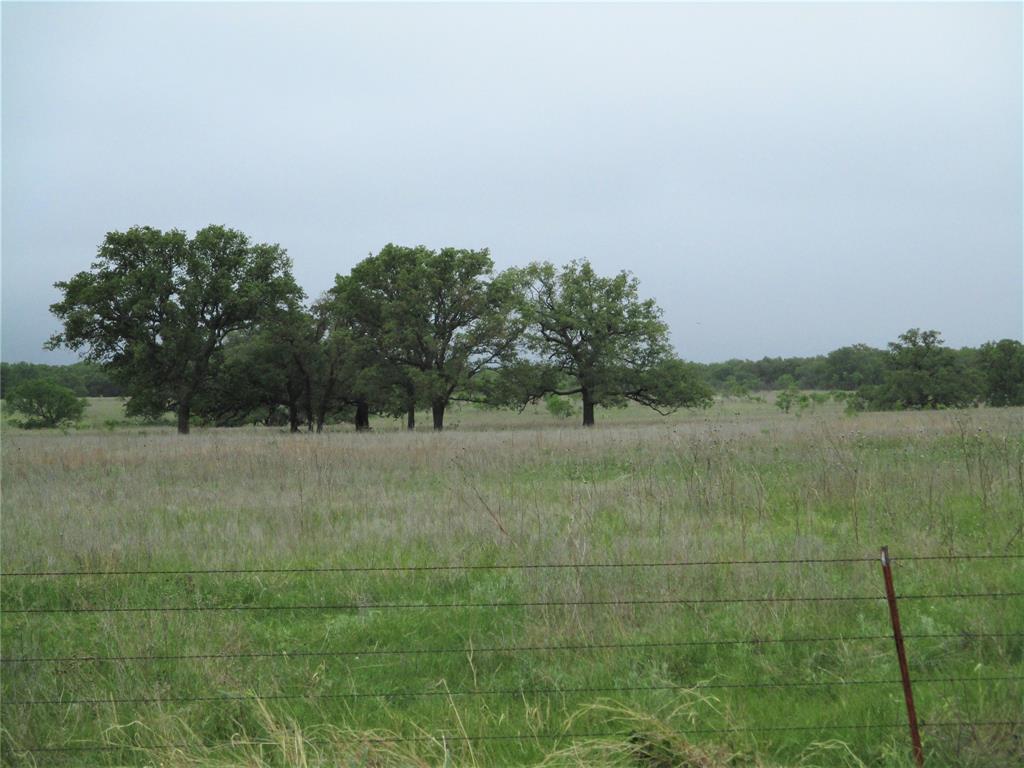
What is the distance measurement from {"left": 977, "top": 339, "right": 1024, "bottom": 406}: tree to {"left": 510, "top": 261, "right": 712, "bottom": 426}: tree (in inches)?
981

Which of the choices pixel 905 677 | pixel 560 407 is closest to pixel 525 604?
pixel 905 677

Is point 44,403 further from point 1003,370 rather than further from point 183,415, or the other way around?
point 1003,370

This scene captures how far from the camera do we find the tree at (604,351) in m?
39.3

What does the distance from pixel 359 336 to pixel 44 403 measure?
1015 inches

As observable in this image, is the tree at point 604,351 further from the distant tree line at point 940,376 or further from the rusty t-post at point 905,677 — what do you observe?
the rusty t-post at point 905,677

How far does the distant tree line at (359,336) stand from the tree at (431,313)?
73 millimetres

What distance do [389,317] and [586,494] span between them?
27.4 meters

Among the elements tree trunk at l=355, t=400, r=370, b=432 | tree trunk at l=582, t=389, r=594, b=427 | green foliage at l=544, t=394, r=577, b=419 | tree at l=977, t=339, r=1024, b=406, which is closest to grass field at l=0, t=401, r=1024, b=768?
tree trunk at l=582, t=389, r=594, b=427

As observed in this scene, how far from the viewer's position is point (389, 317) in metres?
36.8

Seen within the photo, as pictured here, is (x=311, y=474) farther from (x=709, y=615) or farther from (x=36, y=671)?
(x=709, y=615)

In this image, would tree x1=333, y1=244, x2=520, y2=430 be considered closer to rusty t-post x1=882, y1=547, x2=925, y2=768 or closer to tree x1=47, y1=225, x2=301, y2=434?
tree x1=47, y1=225, x2=301, y2=434

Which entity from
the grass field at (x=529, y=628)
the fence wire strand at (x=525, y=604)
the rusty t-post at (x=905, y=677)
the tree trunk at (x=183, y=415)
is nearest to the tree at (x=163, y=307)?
the tree trunk at (x=183, y=415)

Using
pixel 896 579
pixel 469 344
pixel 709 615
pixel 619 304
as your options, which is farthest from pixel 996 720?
pixel 619 304

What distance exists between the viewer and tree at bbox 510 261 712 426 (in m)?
39.3
